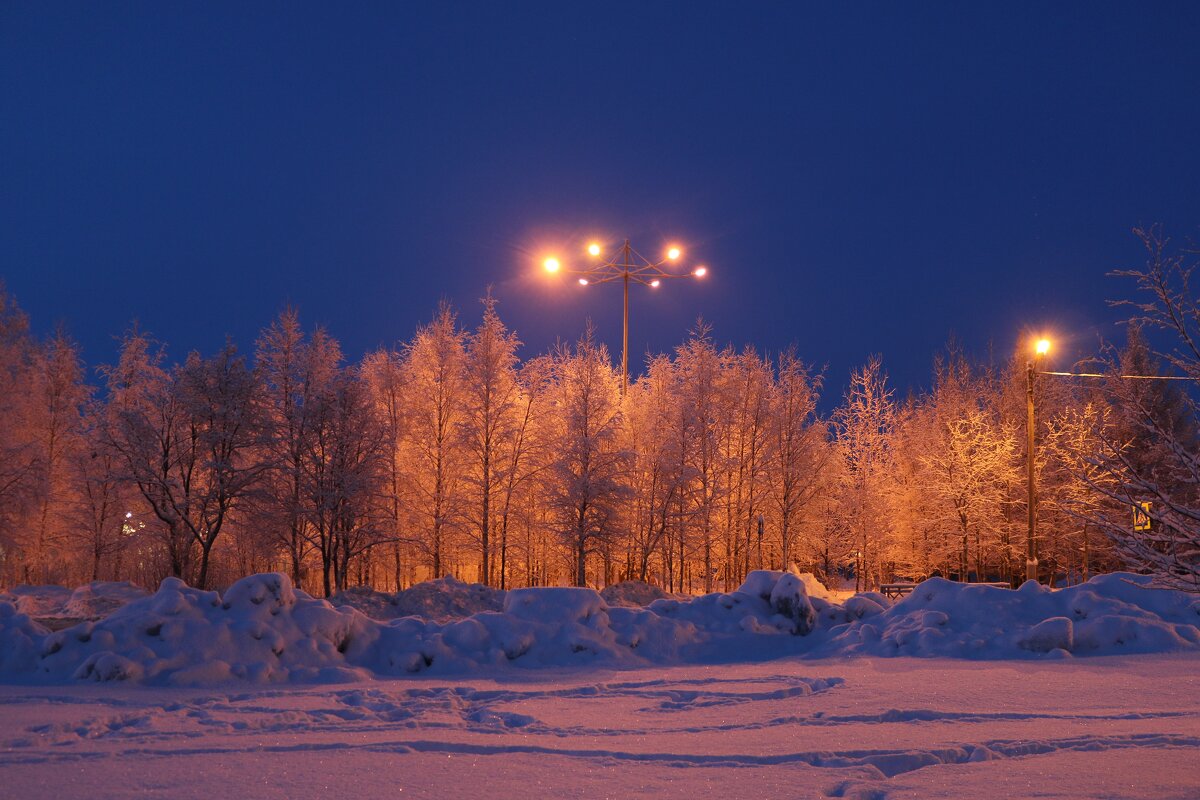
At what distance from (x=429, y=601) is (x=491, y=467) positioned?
12672 millimetres

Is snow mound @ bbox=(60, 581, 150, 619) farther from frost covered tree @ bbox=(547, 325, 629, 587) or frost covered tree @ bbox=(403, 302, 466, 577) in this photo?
frost covered tree @ bbox=(547, 325, 629, 587)

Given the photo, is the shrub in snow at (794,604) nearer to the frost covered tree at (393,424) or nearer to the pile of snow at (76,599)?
the pile of snow at (76,599)

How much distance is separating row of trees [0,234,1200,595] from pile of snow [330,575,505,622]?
6.69 m

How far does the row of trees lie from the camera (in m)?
23.7

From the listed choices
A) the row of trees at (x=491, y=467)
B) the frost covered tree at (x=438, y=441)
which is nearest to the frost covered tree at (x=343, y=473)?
the row of trees at (x=491, y=467)

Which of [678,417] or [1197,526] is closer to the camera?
[1197,526]

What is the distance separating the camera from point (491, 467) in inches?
1160

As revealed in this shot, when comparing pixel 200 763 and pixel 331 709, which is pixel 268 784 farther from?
pixel 331 709

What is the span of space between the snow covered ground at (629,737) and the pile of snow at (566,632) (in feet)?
2.43

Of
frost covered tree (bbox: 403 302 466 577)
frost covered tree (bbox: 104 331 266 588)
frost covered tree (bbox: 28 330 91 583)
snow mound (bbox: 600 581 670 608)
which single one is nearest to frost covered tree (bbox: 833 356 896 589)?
frost covered tree (bbox: 403 302 466 577)

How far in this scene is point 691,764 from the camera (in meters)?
6.51

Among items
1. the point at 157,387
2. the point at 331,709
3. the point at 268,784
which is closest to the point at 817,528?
the point at 157,387

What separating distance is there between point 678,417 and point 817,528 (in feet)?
31.1

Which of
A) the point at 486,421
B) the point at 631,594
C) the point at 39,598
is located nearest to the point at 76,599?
the point at 39,598
